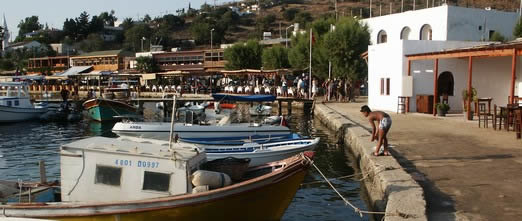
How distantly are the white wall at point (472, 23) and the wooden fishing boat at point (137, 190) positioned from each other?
34991 mm

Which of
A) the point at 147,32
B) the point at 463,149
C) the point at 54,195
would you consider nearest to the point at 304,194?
the point at 463,149

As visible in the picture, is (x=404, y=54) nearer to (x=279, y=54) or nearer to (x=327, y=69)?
(x=327, y=69)

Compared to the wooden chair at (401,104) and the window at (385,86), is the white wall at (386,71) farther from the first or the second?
the wooden chair at (401,104)

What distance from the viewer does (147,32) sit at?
148 m

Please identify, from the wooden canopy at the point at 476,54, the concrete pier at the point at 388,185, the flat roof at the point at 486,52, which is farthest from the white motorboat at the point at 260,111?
the concrete pier at the point at 388,185

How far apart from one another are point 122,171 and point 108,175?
13.0 inches

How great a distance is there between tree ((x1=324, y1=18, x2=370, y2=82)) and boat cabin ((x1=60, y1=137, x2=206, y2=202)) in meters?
35.5

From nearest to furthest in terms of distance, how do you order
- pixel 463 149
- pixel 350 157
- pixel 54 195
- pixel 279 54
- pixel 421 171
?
pixel 54 195 < pixel 421 171 < pixel 463 149 < pixel 350 157 < pixel 279 54

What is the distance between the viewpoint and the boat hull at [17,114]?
3462cm

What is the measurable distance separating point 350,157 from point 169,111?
25.8 m

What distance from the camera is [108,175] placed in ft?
31.3

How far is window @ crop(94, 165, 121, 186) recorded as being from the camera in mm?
9477

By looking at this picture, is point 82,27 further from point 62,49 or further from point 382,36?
point 382,36

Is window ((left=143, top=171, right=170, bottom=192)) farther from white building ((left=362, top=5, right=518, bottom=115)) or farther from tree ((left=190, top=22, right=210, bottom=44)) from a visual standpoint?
tree ((left=190, top=22, right=210, bottom=44))
